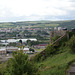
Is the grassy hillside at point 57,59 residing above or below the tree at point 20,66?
below

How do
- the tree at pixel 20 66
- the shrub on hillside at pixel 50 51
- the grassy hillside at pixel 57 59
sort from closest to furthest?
the tree at pixel 20 66 < the grassy hillside at pixel 57 59 < the shrub on hillside at pixel 50 51

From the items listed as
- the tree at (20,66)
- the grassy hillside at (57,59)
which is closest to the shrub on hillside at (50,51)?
the grassy hillside at (57,59)

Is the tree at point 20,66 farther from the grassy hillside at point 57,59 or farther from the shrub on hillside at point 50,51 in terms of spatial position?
the shrub on hillside at point 50,51

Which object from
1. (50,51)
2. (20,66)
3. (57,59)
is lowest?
(57,59)

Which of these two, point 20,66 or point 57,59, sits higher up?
point 20,66

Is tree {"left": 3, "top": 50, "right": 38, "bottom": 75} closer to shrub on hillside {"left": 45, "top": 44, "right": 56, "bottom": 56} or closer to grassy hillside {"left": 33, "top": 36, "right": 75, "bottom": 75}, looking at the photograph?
grassy hillside {"left": 33, "top": 36, "right": 75, "bottom": 75}

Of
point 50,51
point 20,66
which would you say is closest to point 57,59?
point 50,51

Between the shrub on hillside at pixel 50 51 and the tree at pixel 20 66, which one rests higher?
the tree at pixel 20 66

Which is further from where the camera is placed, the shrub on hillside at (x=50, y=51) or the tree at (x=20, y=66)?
the shrub on hillside at (x=50, y=51)

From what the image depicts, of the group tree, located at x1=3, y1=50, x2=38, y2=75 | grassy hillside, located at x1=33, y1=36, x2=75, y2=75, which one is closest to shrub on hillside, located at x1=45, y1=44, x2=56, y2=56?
grassy hillside, located at x1=33, y1=36, x2=75, y2=75

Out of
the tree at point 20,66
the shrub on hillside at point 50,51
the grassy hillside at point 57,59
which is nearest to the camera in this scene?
the tree at point 20,66

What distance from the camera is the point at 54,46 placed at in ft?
69.9

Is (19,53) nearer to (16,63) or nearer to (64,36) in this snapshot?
(16,63)

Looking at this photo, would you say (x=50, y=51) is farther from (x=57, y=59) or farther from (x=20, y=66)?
(x=20, y=66)
